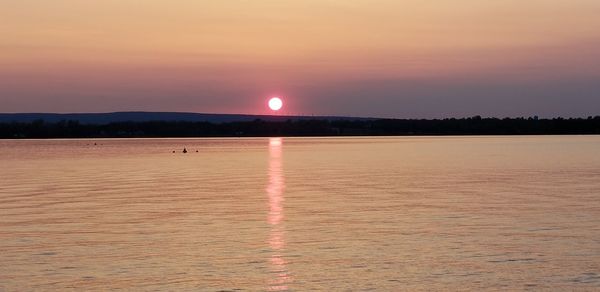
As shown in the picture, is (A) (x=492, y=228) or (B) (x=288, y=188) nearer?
(A) (x=492, y=228)

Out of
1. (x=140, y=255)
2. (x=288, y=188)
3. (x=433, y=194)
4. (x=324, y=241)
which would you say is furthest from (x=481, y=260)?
(x=288, y=188)

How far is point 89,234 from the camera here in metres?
22.1

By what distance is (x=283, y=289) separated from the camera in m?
15.2

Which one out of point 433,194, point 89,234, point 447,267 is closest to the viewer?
point 447,267

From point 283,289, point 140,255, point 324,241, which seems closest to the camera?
point 283,289

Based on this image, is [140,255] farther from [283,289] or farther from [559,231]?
[559,231]

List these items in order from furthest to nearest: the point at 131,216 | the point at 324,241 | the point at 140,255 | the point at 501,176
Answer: the point at 501,176
the point at 131,216
the point at 324,241
the point at 140,255

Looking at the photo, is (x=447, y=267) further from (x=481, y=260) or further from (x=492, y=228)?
(x=492, y=228)

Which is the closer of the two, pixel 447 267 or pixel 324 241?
pixel 447 267

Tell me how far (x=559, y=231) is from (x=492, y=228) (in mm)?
1692

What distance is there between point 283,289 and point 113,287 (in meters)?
2.91

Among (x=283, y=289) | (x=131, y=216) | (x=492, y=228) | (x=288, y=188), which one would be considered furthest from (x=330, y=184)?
(x=283, y=289)

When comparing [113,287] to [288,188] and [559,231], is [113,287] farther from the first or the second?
[288,188]

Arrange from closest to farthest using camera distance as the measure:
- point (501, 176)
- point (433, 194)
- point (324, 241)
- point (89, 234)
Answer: point (324, 241), point (89, 234), point (433, 194), point (501, 176)
